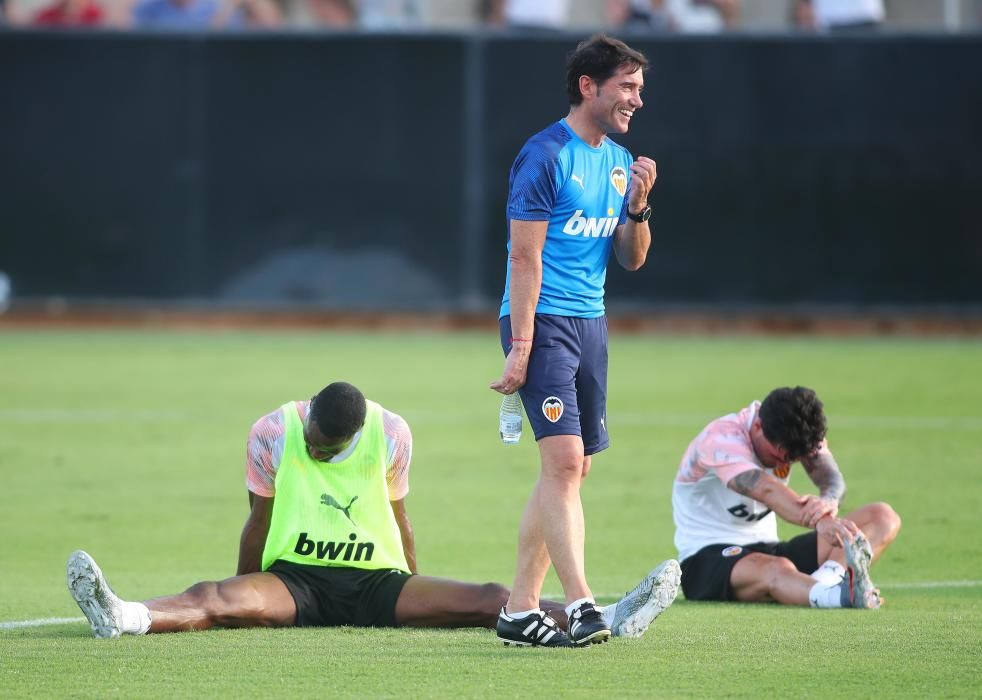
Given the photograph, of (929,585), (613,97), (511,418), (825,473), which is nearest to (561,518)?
(511,418)

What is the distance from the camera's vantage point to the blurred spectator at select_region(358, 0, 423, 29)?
23438 mm

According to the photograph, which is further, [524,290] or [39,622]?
[39,622]

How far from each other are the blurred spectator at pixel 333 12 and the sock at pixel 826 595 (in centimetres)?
1694

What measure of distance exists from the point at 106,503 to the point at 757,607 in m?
5.09

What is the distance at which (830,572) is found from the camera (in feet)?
28.1

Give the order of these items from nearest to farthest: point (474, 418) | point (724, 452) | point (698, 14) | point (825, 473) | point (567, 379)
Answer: point (567, 379), point (724, 452), point (825, 473), point (474, 418), point (698, 14)

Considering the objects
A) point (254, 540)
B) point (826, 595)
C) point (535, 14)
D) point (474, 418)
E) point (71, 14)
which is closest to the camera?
point (254, 540)

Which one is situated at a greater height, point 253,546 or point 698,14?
point 698,14

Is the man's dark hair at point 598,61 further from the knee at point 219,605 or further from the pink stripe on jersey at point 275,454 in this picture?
the knee at point 219,605

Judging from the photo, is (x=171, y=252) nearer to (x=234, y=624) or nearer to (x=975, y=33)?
(x=975, y=33)

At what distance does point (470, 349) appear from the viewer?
21.1m

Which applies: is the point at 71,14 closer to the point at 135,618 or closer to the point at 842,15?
the point at 842,15

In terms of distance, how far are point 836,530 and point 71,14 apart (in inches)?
692

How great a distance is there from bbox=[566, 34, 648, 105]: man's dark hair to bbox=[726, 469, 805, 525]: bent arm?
2282 millimetres
